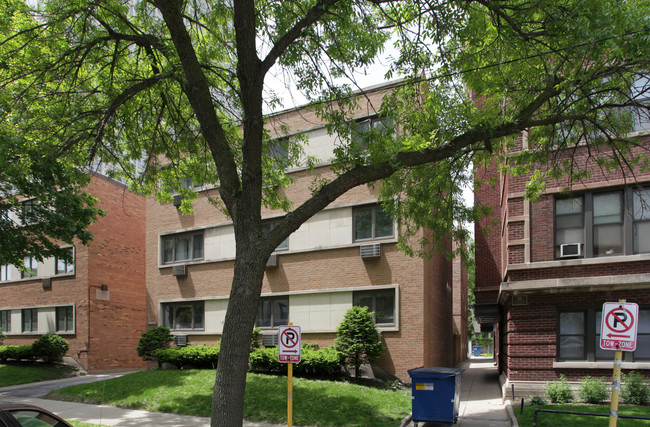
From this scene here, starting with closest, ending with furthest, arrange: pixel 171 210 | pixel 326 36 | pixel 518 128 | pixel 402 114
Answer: pixel 518 128
pixel 326 36
pixel 402 114
pixel 171 210

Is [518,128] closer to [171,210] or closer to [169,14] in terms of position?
[169,14]

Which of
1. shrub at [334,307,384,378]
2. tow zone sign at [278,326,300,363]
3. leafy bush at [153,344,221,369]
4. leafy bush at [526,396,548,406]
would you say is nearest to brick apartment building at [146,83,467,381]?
shrub at [334,307,384,378]

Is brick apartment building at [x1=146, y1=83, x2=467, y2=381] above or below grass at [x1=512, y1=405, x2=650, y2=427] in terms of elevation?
above

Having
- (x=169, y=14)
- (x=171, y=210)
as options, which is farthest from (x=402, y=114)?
(x=171, y=210)

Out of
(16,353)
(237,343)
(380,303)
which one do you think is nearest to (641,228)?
(380,303)

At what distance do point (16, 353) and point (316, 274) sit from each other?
15539mm

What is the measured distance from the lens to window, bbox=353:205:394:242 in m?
17.5

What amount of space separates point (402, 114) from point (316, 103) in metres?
2.59

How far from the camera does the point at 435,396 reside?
10695mm

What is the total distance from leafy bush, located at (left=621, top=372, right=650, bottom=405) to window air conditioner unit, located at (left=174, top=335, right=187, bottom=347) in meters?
15.7

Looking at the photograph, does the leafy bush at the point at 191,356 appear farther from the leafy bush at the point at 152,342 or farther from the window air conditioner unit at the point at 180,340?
the window air conditioner unit at the point at 180,340

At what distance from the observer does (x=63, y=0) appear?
9.32 meters

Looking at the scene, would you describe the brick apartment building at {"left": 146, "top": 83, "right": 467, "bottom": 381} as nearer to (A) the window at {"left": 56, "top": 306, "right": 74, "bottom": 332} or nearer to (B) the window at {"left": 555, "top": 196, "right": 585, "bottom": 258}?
(B) the window at {"left": 555, "top": 196, "right": 585, "bottom": 258}

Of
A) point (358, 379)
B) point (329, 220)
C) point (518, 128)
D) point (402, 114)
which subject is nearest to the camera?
point (518, 128)
